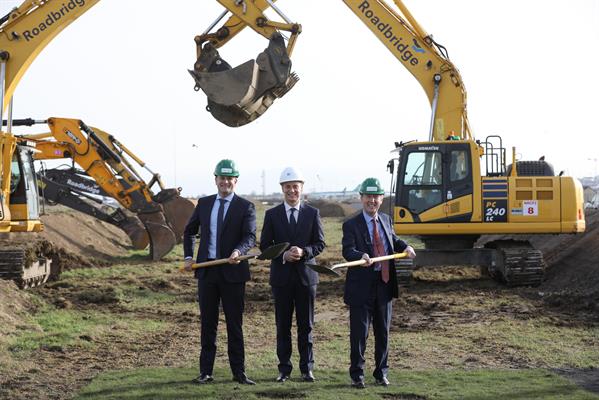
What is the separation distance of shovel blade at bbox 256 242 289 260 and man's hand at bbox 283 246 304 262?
0.05m

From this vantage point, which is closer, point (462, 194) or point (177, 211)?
point (462, 194)

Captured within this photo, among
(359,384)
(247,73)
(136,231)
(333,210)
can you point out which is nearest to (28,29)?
(247,73)

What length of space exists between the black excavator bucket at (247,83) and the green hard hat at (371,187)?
5772 millimetres

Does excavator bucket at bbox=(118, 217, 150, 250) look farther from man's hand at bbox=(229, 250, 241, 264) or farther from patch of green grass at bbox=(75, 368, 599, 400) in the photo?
man's hand at bbox=(229, 250, 241, 264)

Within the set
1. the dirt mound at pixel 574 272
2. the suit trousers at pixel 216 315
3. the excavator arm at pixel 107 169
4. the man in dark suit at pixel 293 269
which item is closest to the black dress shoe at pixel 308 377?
the man in dark suit at pixel 293 269

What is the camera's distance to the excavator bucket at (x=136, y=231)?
2256 centimetres

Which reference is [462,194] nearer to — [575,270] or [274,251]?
[575,270]

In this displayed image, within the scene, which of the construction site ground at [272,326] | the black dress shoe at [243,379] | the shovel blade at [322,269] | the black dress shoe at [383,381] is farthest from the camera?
the construction site ground at [272,326]

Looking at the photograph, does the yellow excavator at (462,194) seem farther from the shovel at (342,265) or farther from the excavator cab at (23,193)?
the shovel at (342,265)

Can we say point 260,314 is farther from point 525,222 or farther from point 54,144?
point 54,144

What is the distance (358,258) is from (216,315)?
1.39 metres

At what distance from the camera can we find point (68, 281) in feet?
53.1

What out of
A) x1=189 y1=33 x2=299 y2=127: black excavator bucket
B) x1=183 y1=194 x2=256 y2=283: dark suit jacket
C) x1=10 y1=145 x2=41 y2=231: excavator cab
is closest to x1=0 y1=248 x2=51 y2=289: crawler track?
x1=10 y1=145 x2=41 y2=231: excavator cab

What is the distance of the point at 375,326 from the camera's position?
7613 millimetres
